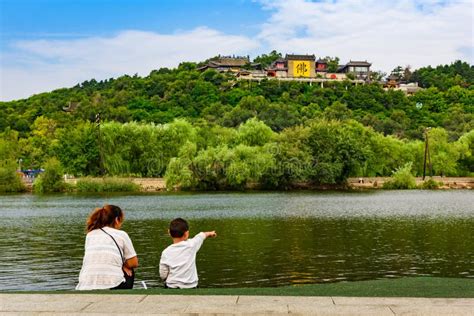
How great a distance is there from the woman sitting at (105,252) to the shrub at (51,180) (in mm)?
49924

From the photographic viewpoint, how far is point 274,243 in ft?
63.7

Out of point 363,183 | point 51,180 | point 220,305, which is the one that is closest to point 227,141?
point 363,183

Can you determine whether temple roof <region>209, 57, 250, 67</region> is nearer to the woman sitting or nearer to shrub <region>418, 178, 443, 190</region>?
shrub <region>418, 178, 443, 190</region>

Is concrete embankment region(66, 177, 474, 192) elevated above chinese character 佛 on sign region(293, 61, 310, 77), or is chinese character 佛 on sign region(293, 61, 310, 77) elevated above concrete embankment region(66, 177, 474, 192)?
chinese character 佛 on sign region(293, 61, 310, 77)

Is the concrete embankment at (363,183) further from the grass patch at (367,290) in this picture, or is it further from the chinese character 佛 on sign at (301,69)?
the chinese character 佛 on sign at (301,69)

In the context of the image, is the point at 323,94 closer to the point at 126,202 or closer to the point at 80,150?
the point at 80,150

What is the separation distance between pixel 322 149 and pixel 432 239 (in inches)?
1491

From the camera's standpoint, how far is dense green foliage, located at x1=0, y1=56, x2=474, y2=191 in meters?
54.0

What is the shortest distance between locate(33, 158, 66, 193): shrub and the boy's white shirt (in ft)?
163

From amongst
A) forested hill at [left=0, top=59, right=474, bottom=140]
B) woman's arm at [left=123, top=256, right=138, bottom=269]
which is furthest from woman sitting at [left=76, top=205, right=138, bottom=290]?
forested hill at [left=0, top=59, right=474, bottom=140]

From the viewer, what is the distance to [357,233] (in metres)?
21.9

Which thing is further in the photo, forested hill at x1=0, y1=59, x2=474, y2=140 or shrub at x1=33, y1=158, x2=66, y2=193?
forested hill at x1=0, y1=59, x2=474, y2=140

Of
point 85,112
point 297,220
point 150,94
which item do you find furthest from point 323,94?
point 297,220

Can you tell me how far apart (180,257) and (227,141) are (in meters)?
54.0
